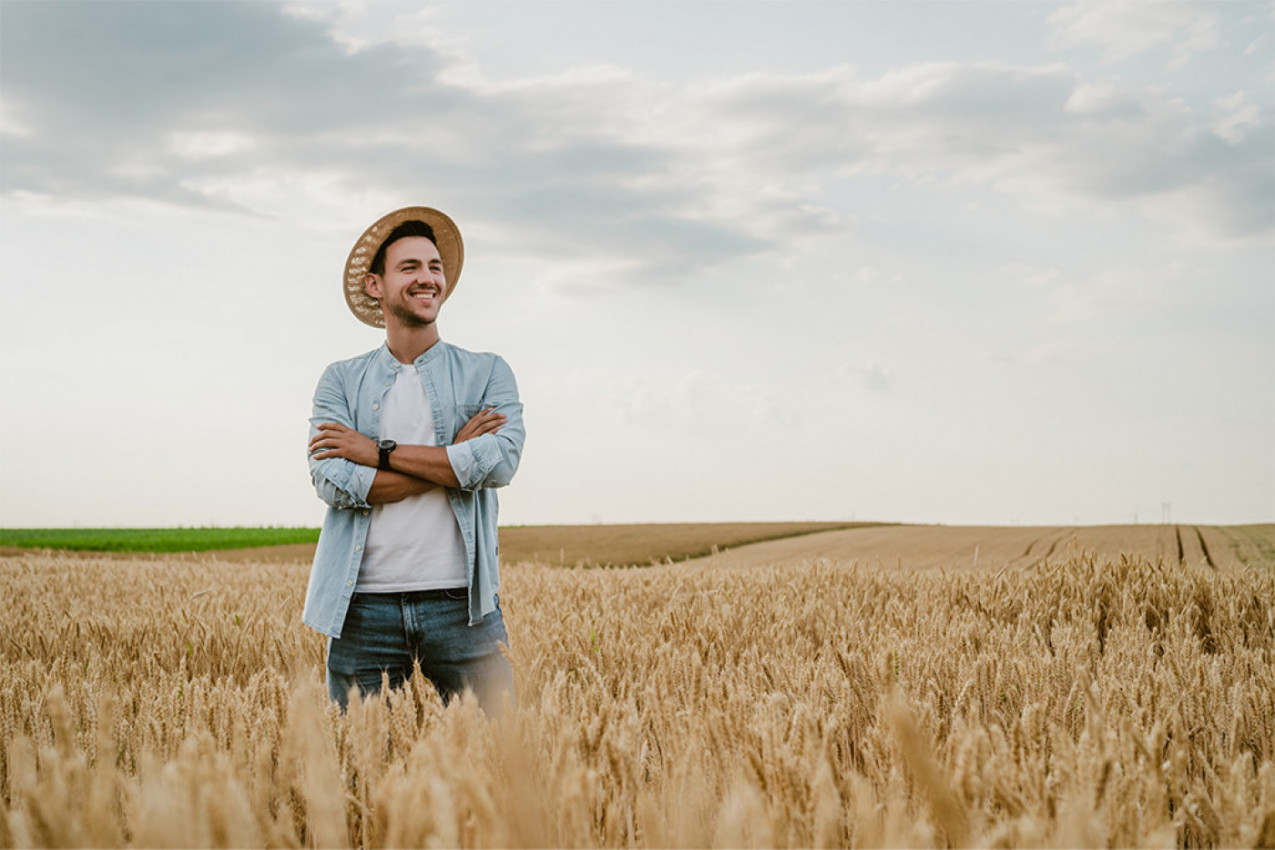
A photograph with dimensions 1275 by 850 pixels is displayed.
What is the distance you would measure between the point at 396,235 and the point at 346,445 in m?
1.08

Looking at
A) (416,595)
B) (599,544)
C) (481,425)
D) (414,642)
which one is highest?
(481,425)

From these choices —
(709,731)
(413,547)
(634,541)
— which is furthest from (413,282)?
(634,541)

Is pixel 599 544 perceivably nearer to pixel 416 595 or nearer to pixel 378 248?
pixel 378 248

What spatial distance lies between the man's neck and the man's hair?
36cm

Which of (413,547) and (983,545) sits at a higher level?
(413,547)

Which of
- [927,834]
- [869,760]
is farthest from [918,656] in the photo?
[927,834]

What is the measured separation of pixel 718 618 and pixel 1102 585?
2960 millimetres

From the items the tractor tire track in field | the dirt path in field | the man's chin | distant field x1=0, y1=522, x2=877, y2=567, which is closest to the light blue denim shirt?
the man's chin

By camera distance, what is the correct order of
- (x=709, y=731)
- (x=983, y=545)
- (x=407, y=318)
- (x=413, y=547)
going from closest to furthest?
1. (x=709, y=731)
2. (x=413, y=547)
3. (x=407, y=318)
4. (x=983, y=545)

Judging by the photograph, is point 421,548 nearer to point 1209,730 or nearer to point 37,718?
point 37,718

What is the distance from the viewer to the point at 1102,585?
19.7 ft

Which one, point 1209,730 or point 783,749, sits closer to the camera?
point 783,749

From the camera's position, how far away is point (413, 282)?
3824 mm

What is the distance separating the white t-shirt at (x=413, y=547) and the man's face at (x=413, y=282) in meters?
0.58
